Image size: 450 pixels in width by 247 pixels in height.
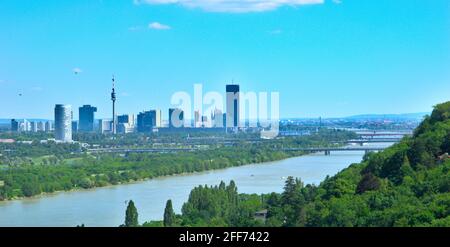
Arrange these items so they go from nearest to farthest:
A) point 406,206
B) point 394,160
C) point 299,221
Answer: point 406,206 → point 299,221 → point 394,160

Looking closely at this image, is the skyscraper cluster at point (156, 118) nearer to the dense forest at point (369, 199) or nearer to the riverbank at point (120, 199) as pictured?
the dense forest at point (369, 199)

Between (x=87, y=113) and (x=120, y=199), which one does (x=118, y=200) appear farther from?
(x=87, y=113)

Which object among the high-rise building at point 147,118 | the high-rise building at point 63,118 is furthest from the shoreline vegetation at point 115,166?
the high-rise building at point 147,118

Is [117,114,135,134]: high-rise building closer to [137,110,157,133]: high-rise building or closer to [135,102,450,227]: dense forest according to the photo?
[137,110,157,133]: high-rise building
